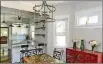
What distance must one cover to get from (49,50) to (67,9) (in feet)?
6.94

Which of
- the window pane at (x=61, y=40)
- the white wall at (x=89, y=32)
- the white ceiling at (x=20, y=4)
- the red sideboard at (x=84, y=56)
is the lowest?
the red sideboard at (x=84, y=56)

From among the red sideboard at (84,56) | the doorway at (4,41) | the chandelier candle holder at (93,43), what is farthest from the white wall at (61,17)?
the doorway at (4,41)

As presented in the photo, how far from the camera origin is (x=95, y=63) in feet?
10.7

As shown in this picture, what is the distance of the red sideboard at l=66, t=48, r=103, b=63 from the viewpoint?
10.9ft

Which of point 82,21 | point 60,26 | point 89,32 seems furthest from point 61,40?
point 89,32

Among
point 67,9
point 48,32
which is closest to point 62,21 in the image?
point 67,9

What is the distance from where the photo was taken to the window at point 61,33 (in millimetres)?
5020

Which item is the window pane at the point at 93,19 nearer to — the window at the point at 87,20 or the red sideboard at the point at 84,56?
the window at the point at 87,20

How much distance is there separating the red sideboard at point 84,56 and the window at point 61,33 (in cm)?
83

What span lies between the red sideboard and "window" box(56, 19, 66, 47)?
826 mm

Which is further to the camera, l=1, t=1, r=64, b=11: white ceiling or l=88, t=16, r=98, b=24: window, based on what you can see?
l=1, t=1, r=64, b=11: white ceiling

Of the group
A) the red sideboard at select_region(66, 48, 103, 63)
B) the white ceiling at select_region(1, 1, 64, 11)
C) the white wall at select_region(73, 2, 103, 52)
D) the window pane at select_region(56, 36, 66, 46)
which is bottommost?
the red sideboard at select_region(66, 48, 103, 63)

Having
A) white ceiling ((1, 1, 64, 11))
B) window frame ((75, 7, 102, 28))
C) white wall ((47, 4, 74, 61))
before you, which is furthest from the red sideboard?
white ceiling ((1, 1, 64, 11))

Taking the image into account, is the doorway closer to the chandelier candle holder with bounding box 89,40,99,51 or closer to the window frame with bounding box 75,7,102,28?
the window frame with bounding box 75,7,102,28
